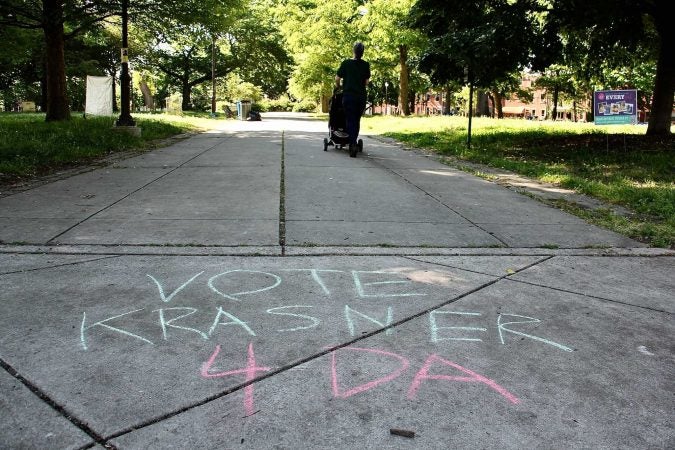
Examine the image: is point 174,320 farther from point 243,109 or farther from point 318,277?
point 243,109

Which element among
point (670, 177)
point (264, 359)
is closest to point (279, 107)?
point (670, 177)

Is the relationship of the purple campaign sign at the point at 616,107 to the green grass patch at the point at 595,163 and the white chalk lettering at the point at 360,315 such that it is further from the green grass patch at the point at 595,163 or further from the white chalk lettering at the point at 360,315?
the white chalk lettering at the point at 360,315

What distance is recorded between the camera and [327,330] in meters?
2.93

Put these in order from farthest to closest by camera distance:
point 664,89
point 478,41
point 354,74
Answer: point 664,89
point 478,41
point 354,74

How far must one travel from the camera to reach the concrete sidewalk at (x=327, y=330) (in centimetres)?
208

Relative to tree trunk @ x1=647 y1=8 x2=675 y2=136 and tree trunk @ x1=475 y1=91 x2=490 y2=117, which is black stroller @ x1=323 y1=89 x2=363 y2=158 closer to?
tree trunk @ x1=647 y1=8 x2=675 y2=136

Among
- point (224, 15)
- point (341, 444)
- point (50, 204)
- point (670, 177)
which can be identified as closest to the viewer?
point (341, 444)

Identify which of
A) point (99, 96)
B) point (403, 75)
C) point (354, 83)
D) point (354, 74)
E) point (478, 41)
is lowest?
point (354, 83)

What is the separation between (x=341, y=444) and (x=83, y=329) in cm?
165

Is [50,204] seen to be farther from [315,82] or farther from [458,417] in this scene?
[315,82]

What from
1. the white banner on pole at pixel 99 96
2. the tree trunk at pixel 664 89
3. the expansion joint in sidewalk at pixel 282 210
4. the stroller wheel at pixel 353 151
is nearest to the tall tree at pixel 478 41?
the stroller wheel at pixel 353 151

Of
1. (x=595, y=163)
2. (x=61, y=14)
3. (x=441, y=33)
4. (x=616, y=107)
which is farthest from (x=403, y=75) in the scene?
(x=595, y=163)

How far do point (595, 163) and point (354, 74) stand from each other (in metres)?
4.90

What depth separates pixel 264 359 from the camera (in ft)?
8.45
